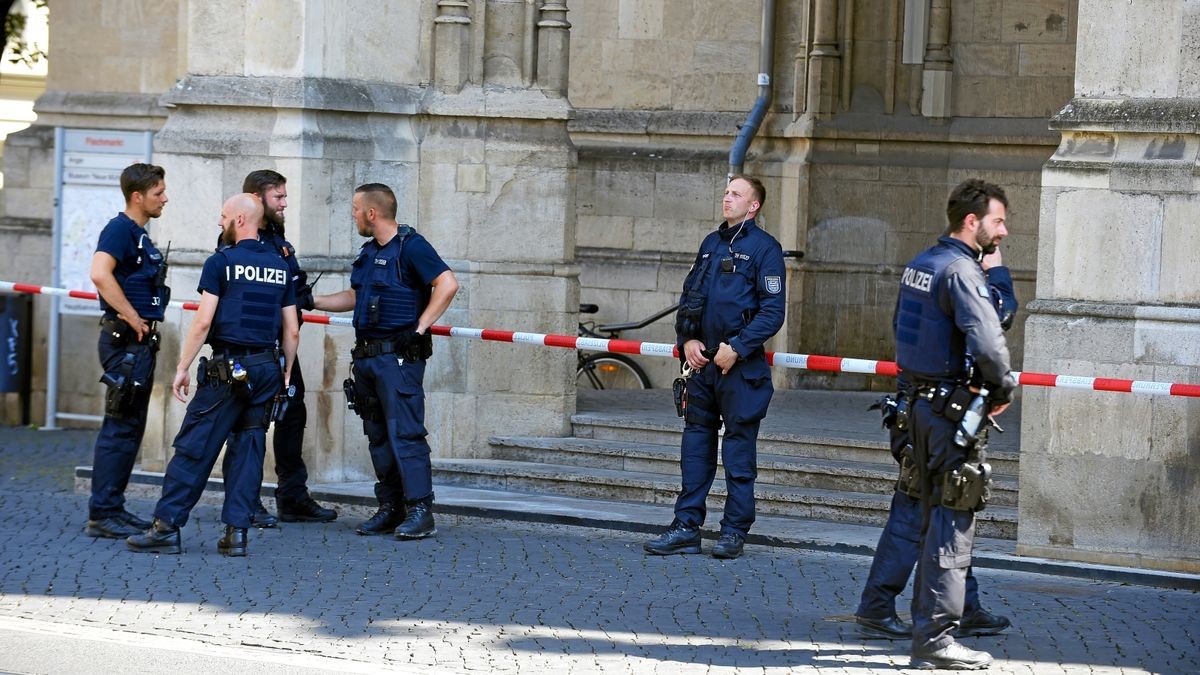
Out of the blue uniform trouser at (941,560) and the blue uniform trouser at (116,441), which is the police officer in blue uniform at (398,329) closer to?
the blue uniform trouser at (116,441)

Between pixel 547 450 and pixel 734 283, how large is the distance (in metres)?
2.76

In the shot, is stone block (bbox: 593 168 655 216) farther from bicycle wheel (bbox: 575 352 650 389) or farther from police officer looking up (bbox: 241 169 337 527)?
police officer looking up (bbox: 241 169 337 527)

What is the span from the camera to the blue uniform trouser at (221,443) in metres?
9.47

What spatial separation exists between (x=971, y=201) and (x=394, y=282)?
3.57 meters

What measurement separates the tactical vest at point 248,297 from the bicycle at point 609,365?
18.6 feet

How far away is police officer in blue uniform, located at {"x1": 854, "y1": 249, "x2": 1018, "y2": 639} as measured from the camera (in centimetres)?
766

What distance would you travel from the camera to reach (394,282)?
9.95m

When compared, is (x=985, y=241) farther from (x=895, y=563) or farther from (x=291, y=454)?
(x=291, y=454)

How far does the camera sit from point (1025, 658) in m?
7.43

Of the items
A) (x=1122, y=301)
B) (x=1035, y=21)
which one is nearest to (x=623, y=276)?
(x=1035, y=21)

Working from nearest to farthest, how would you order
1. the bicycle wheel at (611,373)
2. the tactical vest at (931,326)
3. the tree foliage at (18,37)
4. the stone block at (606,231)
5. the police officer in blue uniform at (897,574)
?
the tactical vest at (931,326) < the police officer in blue uniform at (897,574) < the bicycle wheel at (611,373) < the stone block at (606,231) < the tree foliage at (18,37)

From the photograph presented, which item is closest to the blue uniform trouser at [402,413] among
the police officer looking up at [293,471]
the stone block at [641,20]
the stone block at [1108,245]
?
the police officer looking up at [293,471]

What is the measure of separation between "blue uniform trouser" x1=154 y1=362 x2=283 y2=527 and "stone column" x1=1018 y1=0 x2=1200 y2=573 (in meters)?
3.74

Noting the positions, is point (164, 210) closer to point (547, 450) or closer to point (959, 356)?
point (547, 450)
